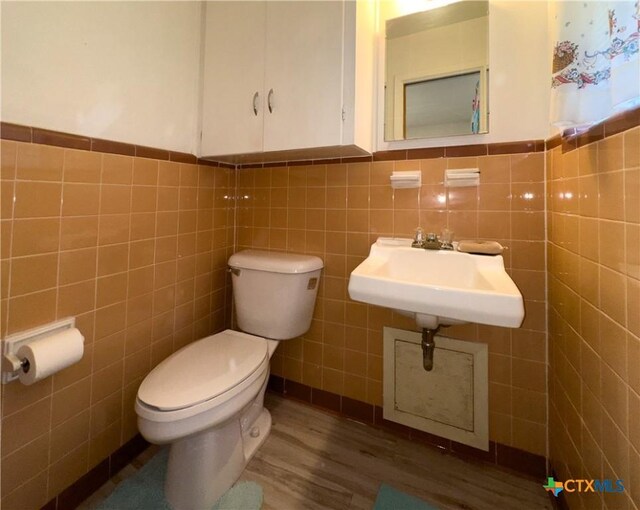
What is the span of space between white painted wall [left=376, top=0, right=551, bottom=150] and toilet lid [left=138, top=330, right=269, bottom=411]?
1268mm

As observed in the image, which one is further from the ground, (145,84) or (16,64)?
(145,84)

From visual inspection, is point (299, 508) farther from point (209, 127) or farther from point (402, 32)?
point (402, 32)

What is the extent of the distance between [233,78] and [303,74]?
37 cm

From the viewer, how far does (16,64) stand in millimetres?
862

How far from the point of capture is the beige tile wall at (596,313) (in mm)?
631

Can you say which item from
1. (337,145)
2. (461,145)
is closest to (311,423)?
(337,145)

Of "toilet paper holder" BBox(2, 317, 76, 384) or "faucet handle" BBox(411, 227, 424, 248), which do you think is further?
"faucet handle" BBox(411, 227, 424, 248)

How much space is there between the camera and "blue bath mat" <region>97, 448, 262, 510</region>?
3.49 ft

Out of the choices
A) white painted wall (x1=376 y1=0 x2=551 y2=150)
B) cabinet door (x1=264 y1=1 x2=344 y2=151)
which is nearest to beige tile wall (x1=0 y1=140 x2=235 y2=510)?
cabinet door (x1=264 y1=1 x2=344 y2=151)

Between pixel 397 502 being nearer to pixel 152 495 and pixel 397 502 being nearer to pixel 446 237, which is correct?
pixel 152 495

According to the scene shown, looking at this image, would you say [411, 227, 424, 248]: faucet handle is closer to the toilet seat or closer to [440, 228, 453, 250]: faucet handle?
[440, 228, 453, 250]: faucet handle

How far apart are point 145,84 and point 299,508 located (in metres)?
1.75

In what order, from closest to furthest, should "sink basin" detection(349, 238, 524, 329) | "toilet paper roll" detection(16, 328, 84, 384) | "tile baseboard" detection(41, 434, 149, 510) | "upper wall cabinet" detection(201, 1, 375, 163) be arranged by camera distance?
"sink basin" detection(349, 238, 524, 329) → "toilet paper roll" detection(16, 328, 84, 384) → "tile baseboard" detection(41, 434, 149, 510) → "upper wall cabinet" detection(201, 1, 375, 163)

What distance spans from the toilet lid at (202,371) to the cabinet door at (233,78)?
2.85 feet
